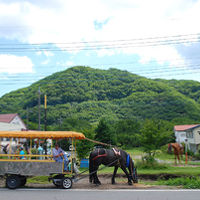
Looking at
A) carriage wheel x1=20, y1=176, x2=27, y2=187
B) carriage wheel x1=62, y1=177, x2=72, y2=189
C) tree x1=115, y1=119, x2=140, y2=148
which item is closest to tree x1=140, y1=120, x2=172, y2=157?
carriage wheel x1=62, y1=177, x2=72, y2=189

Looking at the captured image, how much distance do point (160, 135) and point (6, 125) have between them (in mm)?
27190

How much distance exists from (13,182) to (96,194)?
157 inches

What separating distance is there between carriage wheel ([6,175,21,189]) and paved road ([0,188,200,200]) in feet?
0.93

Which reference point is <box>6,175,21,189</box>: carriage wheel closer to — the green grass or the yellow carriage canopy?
the yellow carriage canopy

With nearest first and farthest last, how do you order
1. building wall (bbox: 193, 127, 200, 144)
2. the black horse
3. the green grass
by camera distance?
the green grass < the black horse < building wall (bbox: 193, 127, 200, 144)

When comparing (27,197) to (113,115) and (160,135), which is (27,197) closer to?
(160,135)

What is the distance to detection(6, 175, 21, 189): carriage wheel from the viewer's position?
10508mm

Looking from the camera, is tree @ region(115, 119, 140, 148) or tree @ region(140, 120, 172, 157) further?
tree @ region(115, 119, 140, 148)

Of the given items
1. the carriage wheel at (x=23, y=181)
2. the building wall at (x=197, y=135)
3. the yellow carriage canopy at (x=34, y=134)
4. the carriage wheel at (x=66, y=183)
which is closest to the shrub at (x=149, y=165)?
the carriage wheel at (x=66, y=183)

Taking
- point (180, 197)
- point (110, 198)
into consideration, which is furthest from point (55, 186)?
point (180, 197)

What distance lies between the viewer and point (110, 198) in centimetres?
884

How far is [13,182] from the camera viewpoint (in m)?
10.5

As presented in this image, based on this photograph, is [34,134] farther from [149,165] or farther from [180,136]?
[180,136]

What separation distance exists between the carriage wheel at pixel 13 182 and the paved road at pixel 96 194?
28 centimetres
